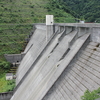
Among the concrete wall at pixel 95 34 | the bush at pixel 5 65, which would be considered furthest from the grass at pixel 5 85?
the concrete wall at pixel 95 34

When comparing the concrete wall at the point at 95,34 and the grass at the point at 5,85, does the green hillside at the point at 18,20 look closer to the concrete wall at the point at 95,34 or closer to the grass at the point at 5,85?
the grass at the point at 5,85

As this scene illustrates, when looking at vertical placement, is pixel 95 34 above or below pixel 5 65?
above

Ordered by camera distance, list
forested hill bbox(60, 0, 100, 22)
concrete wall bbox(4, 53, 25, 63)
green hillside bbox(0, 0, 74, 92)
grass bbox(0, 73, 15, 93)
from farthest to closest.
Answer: forested hill bbox(60, 0, 100, 22) < green hillside bbox(0, 0, 74, 92) < concrete wall bbox(4, 53, 25, 63) < grass bbox(0, 73, 15, 93)

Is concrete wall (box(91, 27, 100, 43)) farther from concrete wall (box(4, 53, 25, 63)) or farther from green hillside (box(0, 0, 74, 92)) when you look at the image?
concrete wall (box(4, 53, 25, 63))

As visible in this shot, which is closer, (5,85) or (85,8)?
(5,85)

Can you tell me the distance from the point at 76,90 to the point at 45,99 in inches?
101

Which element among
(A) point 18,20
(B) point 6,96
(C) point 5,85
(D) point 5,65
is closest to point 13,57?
(D) point 5,65

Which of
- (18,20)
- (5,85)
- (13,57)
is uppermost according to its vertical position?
(18,20)

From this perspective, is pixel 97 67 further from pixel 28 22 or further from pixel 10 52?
pixel 28 22

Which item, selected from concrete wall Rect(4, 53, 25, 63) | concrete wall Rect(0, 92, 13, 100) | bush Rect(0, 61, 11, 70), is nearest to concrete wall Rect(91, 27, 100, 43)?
concrete wall Rect(0, 92, 13, 100)

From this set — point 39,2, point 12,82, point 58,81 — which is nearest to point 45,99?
point 58,81

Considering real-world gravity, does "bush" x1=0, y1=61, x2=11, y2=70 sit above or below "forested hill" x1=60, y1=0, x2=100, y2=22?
below

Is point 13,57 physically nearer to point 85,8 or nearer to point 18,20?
point 18,20

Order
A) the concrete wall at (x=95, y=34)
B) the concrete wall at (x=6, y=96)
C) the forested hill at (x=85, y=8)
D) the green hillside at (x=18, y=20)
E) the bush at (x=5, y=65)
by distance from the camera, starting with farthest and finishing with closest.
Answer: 1. the forested hill at (x=85, y=8)
2. the green hillside at (x=18, y=20)
3. the bush at (x=5, y=65)
4. the concrete wall at (x=6, y=96)
5. the concrete wall at (x=95, y=34)
